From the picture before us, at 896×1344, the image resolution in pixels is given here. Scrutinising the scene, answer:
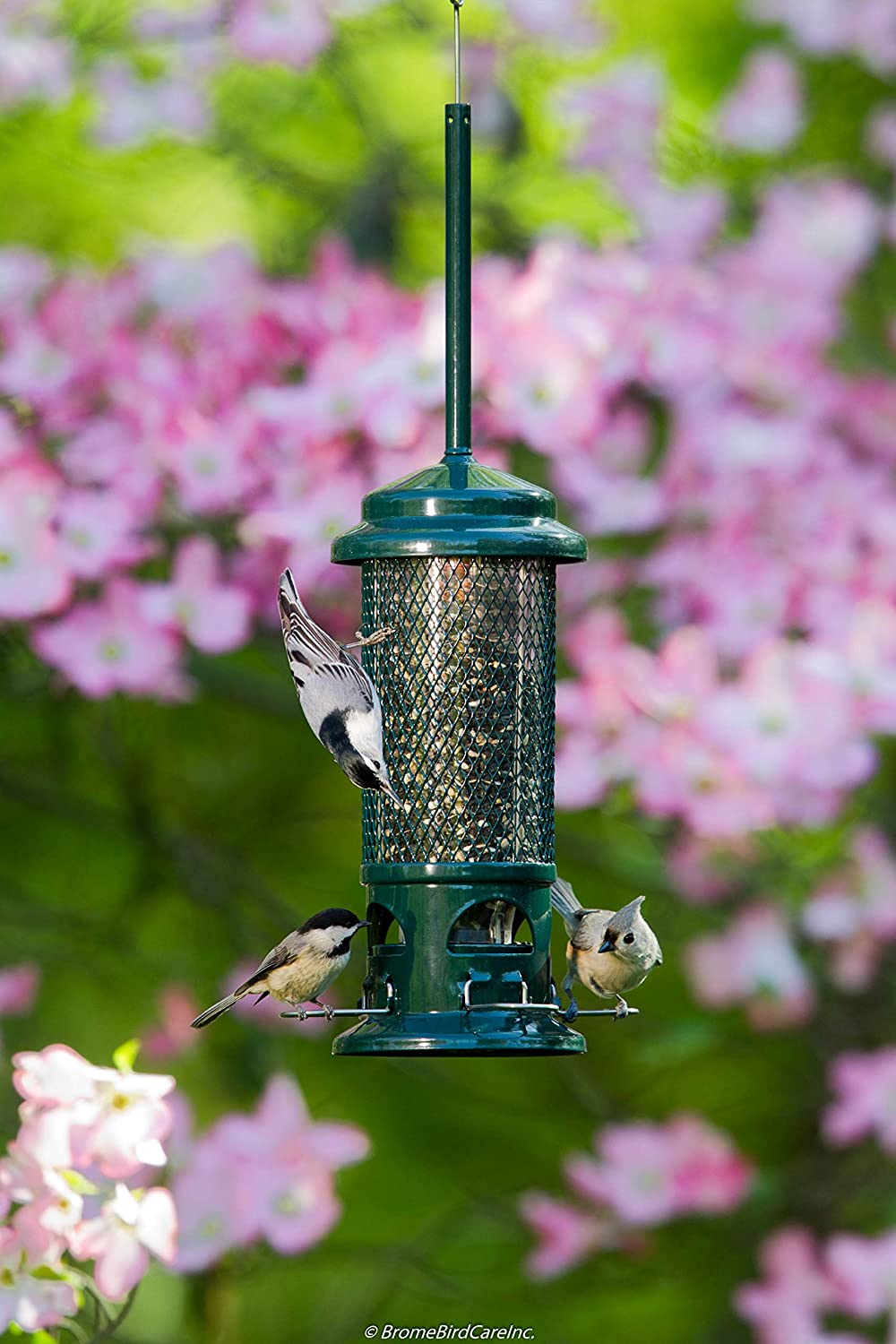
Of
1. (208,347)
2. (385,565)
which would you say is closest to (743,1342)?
(208,347)

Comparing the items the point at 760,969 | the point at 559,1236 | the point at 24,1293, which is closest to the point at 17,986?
the point at 559,1236

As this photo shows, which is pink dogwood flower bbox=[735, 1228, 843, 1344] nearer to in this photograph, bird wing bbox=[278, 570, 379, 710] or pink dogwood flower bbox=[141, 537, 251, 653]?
pink dogwood flower bbox=[141, 537, 251, 653]

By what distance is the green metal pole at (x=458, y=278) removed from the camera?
8.91 feet

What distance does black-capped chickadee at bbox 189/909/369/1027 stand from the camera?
283cm

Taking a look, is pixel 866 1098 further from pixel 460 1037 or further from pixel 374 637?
pixel 374 637

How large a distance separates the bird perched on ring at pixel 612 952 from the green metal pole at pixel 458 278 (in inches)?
23.0

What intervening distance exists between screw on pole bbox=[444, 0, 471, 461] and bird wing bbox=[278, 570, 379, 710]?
270 mm

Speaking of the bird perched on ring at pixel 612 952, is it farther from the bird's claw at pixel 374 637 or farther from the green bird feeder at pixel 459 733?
the bird's claw at pixel 374 637

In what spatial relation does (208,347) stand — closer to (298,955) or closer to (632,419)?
(632,419)

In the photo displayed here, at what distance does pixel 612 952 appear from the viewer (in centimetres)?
284

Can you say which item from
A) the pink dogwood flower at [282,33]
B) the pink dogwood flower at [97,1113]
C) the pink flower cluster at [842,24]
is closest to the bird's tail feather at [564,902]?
the pink dogwood flower at [97,1113]

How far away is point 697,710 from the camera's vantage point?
4211 mm

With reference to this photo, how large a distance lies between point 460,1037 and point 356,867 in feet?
8.44

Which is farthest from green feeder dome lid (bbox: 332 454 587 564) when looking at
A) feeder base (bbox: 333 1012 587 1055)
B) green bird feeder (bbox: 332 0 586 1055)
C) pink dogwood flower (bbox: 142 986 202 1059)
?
pink dogwood flower (bbox: 142 986 202 1059)
